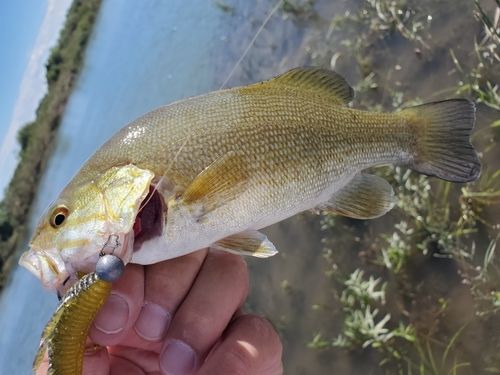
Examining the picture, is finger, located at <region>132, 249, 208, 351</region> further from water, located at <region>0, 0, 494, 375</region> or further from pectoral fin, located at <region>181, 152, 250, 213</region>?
water, located at <region>0, 0, 494, 375</region>

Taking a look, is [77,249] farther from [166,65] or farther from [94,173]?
[166,65]

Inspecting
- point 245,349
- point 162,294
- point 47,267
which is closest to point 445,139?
point 245,349

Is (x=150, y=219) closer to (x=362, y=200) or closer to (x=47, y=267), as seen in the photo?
(x=47, y=267)

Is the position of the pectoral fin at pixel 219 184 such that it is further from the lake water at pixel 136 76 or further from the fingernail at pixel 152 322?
the lake water at pixel 136 76

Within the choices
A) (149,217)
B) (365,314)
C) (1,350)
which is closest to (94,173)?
(149,217)

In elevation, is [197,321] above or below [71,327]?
below

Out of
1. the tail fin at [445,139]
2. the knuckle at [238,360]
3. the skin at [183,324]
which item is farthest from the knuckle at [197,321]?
the tail fin at [445,139]
